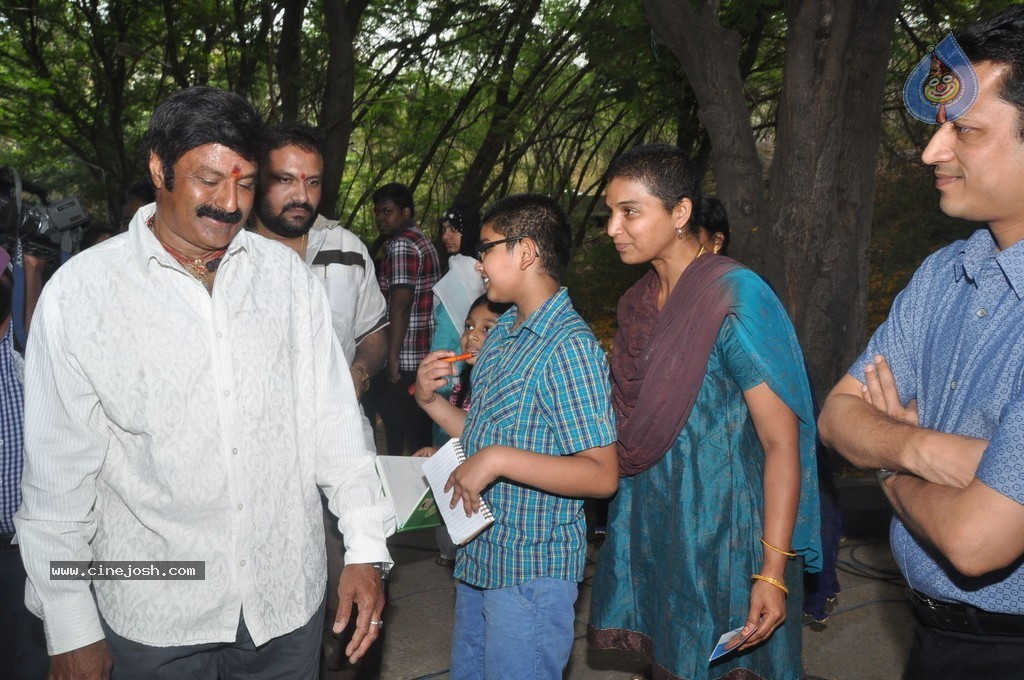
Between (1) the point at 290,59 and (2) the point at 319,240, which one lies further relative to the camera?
(1) the point at 290,59

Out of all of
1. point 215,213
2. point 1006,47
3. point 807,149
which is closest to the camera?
point 1006,47

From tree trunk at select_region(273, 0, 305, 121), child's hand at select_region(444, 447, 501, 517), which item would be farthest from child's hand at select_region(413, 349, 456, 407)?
tree trunk at select_region(273, 0, 305, 121)

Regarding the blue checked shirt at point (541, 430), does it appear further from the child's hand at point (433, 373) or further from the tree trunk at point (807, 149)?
the tree trunk at point (807, 149)

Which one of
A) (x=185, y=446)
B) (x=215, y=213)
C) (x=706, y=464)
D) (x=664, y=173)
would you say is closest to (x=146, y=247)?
(x=215, y=213)

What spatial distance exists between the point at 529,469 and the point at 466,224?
3.54 meters

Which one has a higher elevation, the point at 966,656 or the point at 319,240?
the point at 319,240

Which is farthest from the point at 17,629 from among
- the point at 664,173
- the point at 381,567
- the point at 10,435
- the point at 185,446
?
the point at 664,173

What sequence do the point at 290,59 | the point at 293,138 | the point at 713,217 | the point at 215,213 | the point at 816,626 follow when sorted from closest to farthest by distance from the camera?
the point at 215,213, the point at 293,138, the point at 713,217, the point at 816,626, the point at 290,59

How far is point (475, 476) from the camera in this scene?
90.5 inches

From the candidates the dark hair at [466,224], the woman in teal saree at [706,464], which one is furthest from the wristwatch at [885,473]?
the dark hair at [466,224]

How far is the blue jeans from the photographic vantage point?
2363mm

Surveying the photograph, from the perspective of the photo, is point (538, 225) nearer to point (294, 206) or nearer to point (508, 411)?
point (508, 411)

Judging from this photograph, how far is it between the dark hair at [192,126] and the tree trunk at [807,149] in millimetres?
3523

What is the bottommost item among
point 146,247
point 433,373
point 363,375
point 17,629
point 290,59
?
point 17,629
